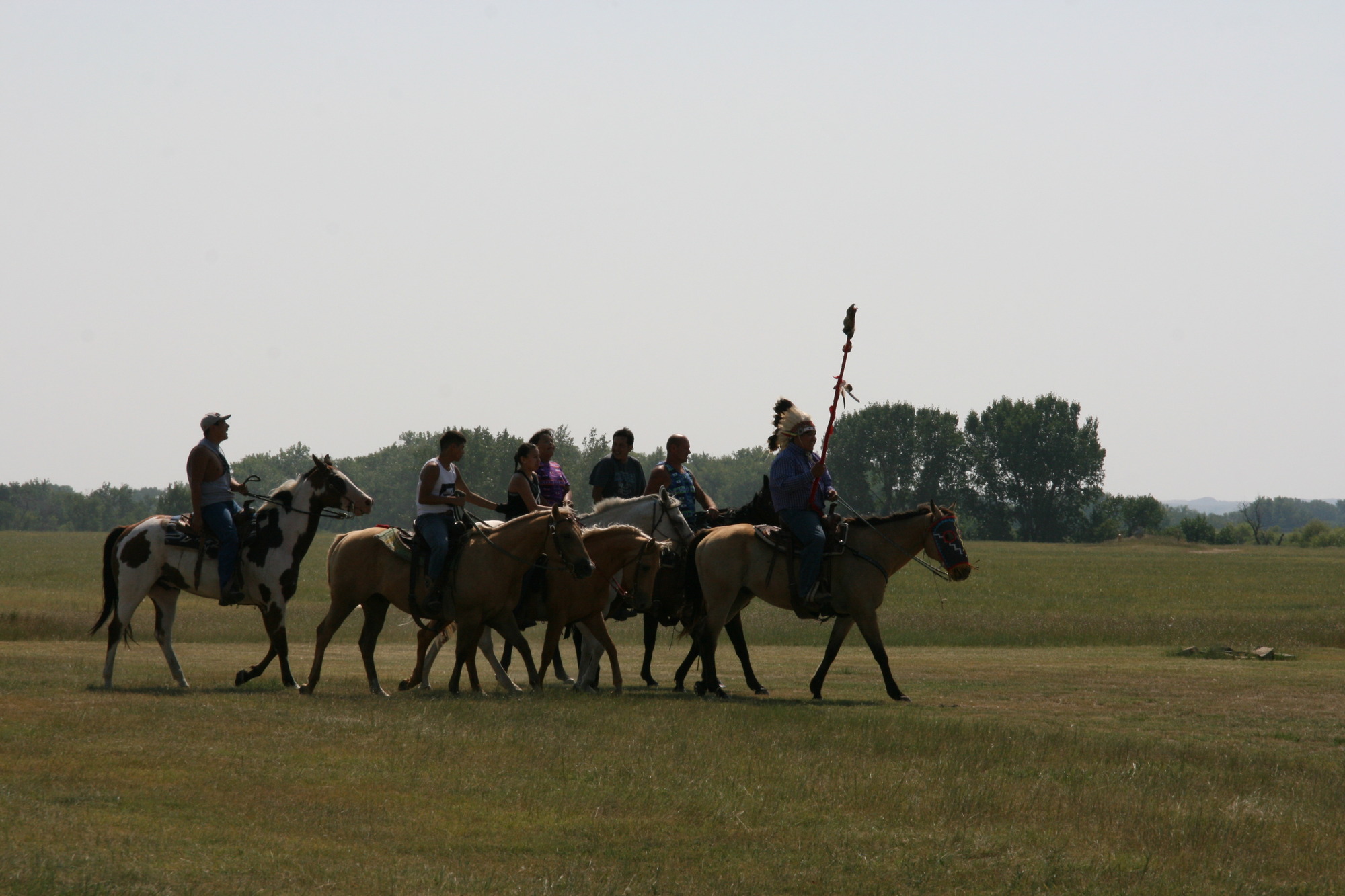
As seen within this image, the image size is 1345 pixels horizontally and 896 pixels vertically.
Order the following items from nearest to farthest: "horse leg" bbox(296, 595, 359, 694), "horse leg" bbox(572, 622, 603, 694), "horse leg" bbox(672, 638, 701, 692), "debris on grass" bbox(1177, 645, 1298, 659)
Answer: "horse leg" bbox(296, 595, 359, 694) → "horse leg" bbox(572, 622, 603, 694) → "horse leg" bbox(672, 638, 701, 692) → "debris on grass" bbox(1177, 645, 1298, 659)

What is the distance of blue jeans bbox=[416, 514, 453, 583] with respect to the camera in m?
15.0

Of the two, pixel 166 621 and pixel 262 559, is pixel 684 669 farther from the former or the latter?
pixel 166 621

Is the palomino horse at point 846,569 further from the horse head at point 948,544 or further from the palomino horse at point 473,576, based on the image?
the palomino horse at point 473,576

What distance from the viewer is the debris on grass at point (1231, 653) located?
2307 cm

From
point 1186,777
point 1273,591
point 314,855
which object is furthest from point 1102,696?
point 1273,591

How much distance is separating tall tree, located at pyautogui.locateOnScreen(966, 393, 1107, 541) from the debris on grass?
100888 millimetres

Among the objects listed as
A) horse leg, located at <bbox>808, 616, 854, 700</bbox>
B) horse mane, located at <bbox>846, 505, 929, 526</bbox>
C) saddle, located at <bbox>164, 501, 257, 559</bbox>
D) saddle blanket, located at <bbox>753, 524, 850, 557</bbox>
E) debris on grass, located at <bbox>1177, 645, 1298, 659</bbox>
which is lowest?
debris on grass, located at <bbox>1177, 645, 1298, 659</bbox>

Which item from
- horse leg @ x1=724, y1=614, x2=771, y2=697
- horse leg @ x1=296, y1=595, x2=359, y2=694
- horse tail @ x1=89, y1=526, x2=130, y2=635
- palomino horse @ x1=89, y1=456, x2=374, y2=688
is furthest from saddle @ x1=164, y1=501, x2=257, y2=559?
horse leg @ x1=724, y1=614, x2=771, y2=697

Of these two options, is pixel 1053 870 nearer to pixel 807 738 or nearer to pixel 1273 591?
pixel 807 738

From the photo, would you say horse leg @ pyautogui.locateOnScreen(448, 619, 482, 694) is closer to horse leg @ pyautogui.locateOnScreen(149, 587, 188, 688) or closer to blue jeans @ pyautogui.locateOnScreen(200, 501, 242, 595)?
blue jeans @ pyautogui.locateOnScreen(200, 501, 242, 595)

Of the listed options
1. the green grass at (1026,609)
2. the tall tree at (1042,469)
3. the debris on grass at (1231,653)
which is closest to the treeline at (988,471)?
the tall tree at (1042,469)

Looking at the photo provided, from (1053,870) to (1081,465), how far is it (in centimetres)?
12172

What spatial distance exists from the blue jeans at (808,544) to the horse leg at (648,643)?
2.27 m

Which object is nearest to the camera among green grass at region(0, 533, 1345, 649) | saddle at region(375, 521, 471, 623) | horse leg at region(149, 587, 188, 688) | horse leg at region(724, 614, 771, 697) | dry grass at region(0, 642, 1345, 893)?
dry grass at region(0, 642, 1345, 893)
